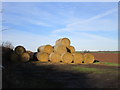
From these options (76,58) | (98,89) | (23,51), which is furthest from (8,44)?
(98,89)

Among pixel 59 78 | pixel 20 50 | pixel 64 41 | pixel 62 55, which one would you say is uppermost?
pixel 64 41

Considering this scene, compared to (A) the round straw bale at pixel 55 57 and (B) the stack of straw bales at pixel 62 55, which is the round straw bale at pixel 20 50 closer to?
(B) the stack of straw bales at pixel 62 55

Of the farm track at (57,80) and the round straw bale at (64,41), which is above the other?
the round straw bale at (64,41)

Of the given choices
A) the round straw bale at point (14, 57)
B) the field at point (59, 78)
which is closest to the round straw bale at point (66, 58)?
the round straw bale at point (14, 57)

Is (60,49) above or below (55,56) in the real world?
above

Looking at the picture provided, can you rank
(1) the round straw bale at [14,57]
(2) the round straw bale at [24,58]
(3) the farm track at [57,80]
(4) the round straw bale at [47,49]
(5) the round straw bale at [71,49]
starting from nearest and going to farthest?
1. (3) the farm track at [57,80]
2. (1) the round straw bale at [14,57]
3. (2) the round straw bale at [24,58]
4. (4) the round straw bale at [47,49]
5. (5) the round straw bale at [71,49]

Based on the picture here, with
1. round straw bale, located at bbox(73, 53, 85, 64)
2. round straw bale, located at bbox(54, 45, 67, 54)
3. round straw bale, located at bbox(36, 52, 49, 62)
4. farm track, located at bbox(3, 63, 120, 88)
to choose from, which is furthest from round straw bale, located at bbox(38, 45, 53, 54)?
farm track, located at bbox(3, 63, 120, 88)

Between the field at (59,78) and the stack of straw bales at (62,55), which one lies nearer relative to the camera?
the field at (59,78)

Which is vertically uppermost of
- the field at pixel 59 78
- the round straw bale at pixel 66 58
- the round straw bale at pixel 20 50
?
A: the round straw bale at pixel 20 50

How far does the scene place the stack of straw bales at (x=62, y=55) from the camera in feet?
55.1

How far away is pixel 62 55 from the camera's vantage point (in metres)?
16.9

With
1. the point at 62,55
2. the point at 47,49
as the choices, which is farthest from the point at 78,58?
the point at 47,49

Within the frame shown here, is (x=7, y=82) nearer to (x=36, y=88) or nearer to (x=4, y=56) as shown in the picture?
(x=36, y=88)

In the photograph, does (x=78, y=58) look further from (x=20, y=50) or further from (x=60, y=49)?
(x=20, y=50)
